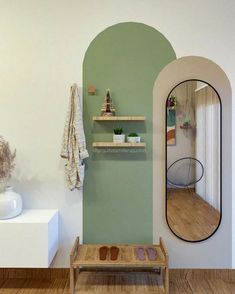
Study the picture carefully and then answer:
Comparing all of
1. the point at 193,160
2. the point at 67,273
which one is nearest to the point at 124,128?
the point at 193,160

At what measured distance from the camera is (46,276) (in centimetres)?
265

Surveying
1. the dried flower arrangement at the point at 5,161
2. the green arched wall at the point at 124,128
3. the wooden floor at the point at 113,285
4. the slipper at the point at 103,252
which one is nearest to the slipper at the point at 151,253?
the green arched wall at the point at 124,128

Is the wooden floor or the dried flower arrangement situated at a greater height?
the dried flower arrangement

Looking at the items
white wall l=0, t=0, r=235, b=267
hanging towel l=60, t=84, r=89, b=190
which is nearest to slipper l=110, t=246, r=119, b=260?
hanging towel l=60, t=84, r=89, b=190

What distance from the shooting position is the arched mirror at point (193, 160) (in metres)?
2.62

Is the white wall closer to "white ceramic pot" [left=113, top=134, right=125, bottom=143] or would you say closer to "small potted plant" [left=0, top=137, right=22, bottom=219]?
"small potted plant" [left=0, top=137, right=22, bottom=219]

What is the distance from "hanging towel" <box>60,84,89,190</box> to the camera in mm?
2469

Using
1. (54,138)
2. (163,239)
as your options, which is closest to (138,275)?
(163,239)

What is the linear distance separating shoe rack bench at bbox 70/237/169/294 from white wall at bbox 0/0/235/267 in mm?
770

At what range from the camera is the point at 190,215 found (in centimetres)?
263

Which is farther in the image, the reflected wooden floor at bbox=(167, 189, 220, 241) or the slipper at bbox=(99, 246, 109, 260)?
the reflected wooden floor at bbox=(167, 189, 220, 241)

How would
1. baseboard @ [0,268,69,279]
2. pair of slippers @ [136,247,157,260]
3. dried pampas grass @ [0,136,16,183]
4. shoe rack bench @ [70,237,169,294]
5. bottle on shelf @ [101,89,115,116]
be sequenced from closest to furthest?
shoe rack bench @ [70,237,169,294] < pair of slippers @ [136,247,157,260] < dried pampas grass @ [0,136,16,183] < bottle on shelf @ [101,89,115,116] < baseboard @ [0,268,69,279]

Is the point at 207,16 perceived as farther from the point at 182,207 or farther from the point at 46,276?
the point at 46,276

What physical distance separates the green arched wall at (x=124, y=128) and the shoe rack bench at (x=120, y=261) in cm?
16
